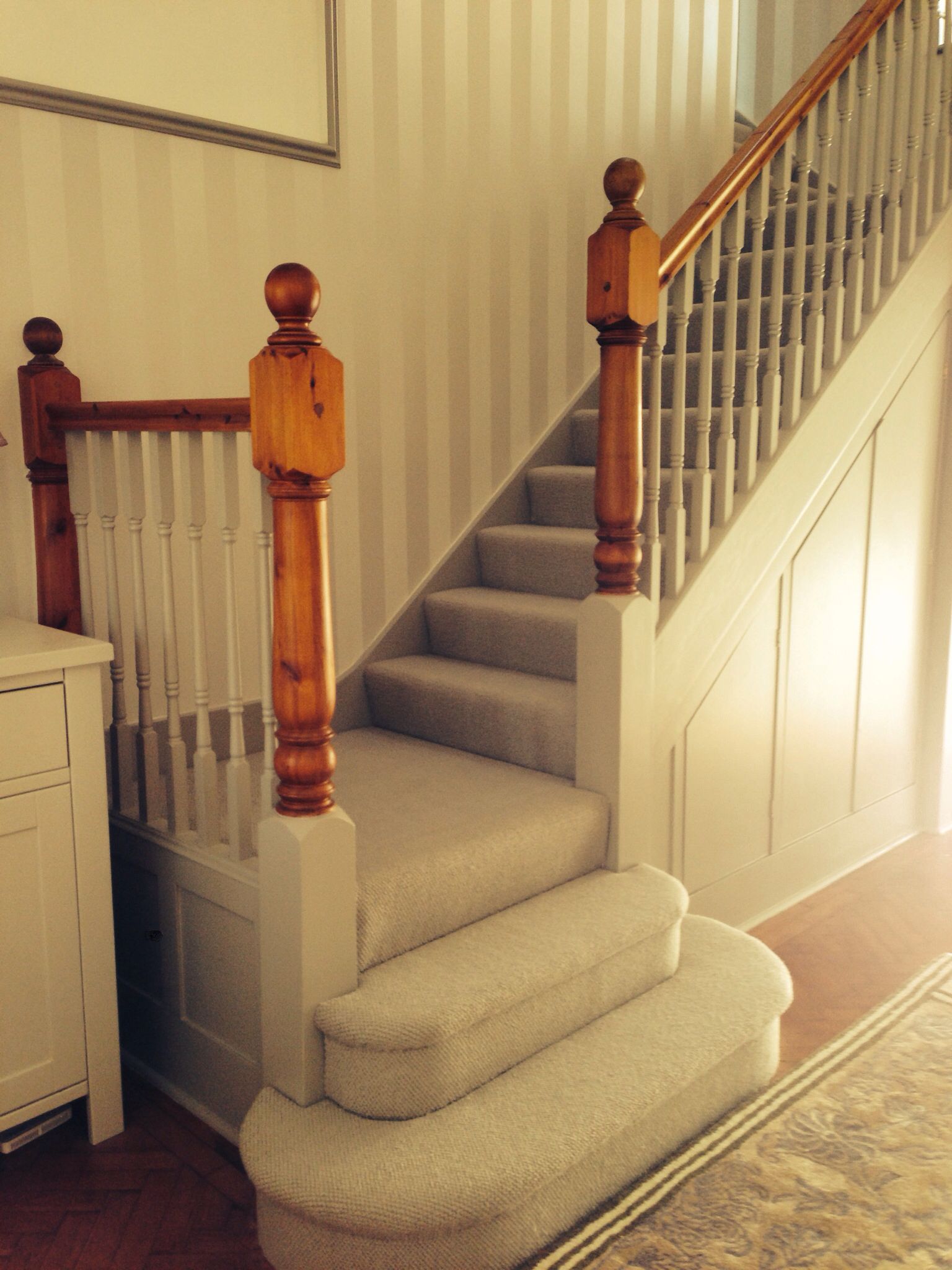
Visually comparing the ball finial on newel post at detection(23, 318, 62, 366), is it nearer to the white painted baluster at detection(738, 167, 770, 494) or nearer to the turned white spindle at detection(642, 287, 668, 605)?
the turned white spindle at detection(642, 287, 668, 605)

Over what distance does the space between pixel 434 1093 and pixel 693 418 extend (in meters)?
2.22

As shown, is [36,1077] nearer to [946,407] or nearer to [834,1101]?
[834,1101]

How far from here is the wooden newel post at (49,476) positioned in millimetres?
2318

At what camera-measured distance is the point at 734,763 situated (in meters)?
3.03

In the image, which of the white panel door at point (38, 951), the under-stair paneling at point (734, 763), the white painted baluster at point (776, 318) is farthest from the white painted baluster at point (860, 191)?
the white panel door at point (38, 951)

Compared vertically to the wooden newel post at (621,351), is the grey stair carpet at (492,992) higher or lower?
lower

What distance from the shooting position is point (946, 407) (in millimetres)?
3801

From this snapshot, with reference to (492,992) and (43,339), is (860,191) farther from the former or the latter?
(492,992)

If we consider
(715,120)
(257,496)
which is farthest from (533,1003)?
(715,120)

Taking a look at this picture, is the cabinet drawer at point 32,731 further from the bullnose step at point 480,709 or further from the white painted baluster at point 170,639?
the bullnose step at point 480,709

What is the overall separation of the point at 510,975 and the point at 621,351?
134cm

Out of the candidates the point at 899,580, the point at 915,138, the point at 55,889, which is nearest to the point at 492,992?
the point at 55,889

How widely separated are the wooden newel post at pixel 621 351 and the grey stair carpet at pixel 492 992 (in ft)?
2.38

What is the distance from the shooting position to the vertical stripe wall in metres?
2.46
